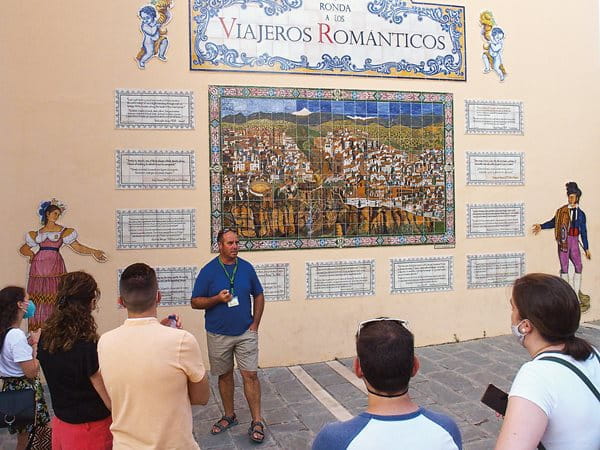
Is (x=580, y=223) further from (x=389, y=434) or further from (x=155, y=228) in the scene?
(x=389, y=434)

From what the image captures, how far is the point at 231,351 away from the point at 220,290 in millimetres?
530

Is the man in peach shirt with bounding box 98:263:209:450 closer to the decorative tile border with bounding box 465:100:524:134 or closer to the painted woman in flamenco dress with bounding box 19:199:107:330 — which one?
the painted woman in flamenco dress with bounding box 19:199:107:330

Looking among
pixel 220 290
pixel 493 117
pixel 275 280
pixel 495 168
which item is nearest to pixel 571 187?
pixel 495 168

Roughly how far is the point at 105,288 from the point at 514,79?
19.5 feet

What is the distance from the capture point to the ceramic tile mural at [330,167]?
22.3 feet

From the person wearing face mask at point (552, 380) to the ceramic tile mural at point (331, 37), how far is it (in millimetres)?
5453

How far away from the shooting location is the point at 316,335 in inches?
277

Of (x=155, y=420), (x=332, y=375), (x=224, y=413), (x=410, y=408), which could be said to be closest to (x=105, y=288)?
(x=224, y=413)

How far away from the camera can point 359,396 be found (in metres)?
5.73

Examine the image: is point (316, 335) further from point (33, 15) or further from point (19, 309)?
point (33, 15)

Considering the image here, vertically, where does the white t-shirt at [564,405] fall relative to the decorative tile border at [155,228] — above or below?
below

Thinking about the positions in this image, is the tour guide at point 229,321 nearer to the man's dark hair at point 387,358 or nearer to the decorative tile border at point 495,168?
the man's dark hair at point 387,358

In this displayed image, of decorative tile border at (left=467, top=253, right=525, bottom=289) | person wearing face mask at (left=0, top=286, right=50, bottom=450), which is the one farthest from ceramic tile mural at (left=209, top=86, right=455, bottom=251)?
person wearing face mask at (left=0, top=286, right=50, bottom=450)

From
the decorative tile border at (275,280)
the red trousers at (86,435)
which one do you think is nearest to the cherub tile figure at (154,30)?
the decorative tile border at (275,280)
